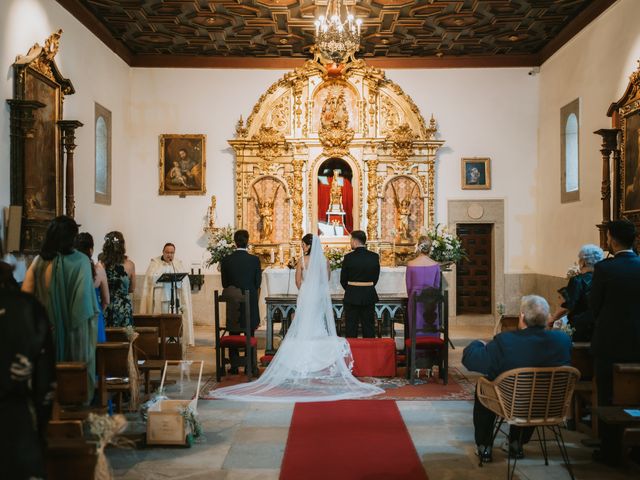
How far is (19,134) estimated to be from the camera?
9.23 m

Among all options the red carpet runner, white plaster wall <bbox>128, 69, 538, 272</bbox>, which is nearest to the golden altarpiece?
white plaster wall <bbox>128, 69, 538, 272</bbox>

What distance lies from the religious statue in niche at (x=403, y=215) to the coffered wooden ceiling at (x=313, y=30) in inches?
116

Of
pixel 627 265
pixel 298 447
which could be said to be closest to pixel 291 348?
pixel 298 447

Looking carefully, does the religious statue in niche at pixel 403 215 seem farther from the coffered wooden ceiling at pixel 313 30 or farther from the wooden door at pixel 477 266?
the coffered wooden ceiling at pixel 313 30

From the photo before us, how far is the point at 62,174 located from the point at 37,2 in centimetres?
253

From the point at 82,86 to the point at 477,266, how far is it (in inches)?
353

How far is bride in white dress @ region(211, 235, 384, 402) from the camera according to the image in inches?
329

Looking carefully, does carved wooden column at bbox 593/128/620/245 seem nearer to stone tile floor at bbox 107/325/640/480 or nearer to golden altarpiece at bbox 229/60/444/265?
stone tile floor at bbox 107/325/640/480

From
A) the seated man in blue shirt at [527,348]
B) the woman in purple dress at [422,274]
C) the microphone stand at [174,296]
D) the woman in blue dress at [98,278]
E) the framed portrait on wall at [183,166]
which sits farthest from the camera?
the framed portrait on wall at [183,166]

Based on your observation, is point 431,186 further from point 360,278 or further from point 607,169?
point 360,278

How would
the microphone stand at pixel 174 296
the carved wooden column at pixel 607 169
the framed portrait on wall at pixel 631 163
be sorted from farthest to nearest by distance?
the microphone stand at pixel 174 296 → the carved wooden column at pixel 607 169 → the framed portrait on wall at pixel 631 163

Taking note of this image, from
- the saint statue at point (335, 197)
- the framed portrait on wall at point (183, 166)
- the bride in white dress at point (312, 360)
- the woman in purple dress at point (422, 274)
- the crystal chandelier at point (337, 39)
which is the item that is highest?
the crystal chandelier at point (337, 39)

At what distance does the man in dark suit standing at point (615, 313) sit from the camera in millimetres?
5664

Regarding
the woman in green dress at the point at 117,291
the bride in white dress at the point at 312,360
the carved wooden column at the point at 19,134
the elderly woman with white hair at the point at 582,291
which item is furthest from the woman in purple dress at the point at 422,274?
the carved wooden column at the point at 19,134
